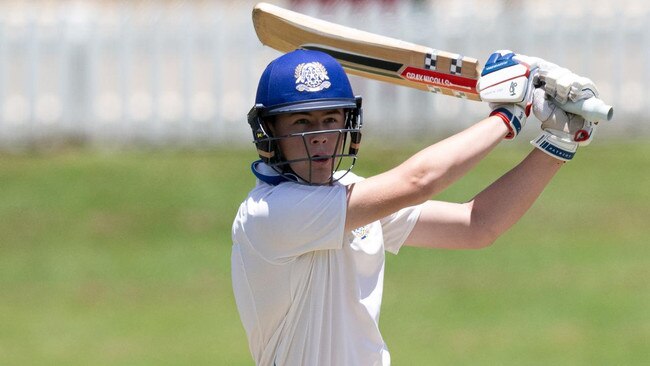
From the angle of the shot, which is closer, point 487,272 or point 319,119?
point 319,119

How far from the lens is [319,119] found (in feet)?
11.4

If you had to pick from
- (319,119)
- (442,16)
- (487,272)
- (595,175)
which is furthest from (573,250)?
(319,119)

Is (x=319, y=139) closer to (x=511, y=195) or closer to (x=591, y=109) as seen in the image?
(x=511, y=195)

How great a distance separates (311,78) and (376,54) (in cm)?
61

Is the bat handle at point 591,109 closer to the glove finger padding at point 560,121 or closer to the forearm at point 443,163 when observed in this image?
the glove finger padding at point 560,121

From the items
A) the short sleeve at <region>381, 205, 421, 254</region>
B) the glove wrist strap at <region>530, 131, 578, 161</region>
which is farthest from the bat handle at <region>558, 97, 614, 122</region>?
the short sleeve at <region>381, 205, 421, 254</region>

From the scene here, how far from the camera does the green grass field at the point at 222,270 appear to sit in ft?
26.8

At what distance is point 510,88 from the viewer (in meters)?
3.52

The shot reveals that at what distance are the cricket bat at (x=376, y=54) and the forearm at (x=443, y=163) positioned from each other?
47 cm

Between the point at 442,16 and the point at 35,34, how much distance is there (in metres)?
3.66

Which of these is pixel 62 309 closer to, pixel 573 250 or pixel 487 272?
pixel 487 272

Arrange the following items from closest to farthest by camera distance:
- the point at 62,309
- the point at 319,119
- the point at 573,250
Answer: the point at 319,119 < the point at 62,309 < the point at 573,250

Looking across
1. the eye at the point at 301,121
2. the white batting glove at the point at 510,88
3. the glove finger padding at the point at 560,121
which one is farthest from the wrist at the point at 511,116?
the eye at the point at 301,121

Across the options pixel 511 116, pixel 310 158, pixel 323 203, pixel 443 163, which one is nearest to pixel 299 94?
pixel 310 158
